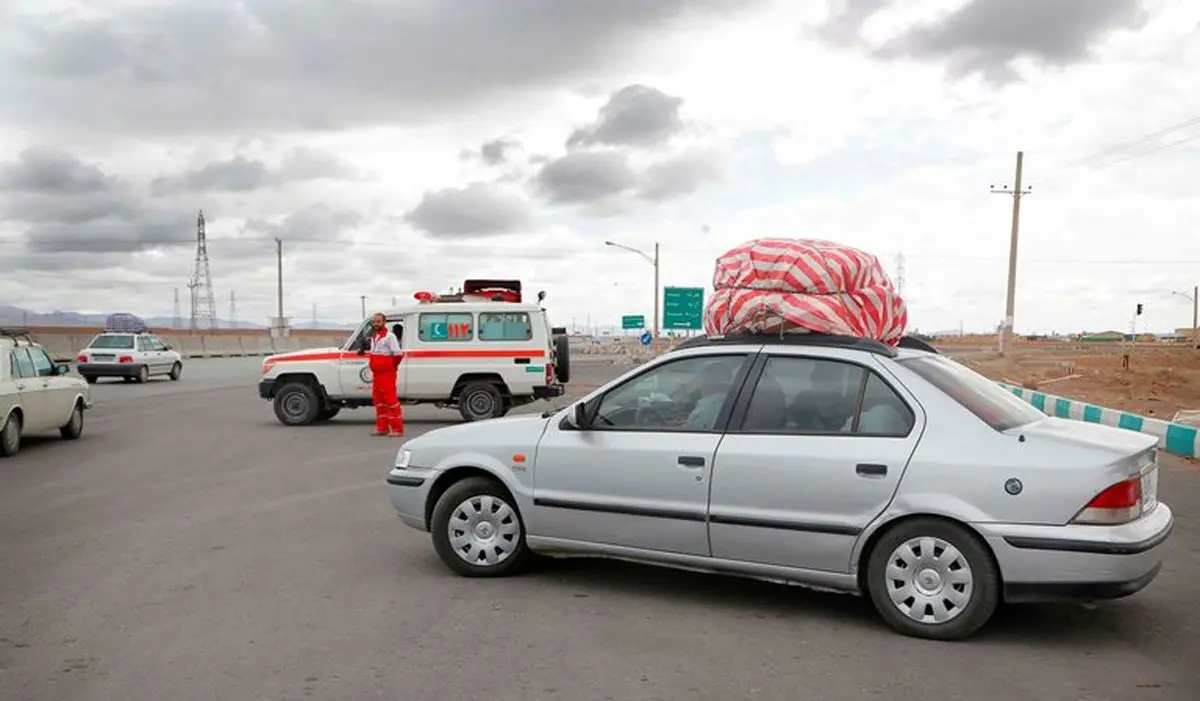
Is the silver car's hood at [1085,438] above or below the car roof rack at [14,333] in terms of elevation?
below

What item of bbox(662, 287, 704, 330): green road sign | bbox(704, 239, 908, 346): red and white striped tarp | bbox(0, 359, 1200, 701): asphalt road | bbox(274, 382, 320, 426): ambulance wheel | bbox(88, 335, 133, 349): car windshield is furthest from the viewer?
bbox(662, 287, 704, 330): green road sign

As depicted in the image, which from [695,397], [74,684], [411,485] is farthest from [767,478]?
[74,684]

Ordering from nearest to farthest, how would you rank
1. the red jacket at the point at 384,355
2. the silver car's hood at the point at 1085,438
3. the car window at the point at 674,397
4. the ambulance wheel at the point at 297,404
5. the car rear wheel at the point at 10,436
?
the silver car's hood at the point at 1085,438 → the car window at the point at 674,397 → the car rear wheel at the point at 10,436 → the red jacket at the point at 384,355 → the ambulance wheel at the point at 297,404

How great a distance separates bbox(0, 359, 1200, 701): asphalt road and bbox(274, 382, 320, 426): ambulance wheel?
8518mm

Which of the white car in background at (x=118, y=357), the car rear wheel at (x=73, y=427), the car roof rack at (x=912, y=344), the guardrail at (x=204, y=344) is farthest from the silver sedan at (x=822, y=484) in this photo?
the guardrail at (x=204, y=344)

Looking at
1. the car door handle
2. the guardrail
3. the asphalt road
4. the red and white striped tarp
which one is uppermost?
the red and white striped tarp

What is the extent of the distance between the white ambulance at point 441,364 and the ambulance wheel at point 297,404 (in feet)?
0.05

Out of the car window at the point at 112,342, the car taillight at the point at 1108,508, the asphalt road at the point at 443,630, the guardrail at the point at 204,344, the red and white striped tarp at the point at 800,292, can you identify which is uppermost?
the red and white striped tarp at the point at 800,292

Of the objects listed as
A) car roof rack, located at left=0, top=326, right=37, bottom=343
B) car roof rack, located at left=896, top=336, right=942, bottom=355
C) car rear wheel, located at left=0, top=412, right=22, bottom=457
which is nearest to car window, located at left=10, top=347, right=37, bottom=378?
car roof rack, located at left=0, top=326, right=37, bottom=343

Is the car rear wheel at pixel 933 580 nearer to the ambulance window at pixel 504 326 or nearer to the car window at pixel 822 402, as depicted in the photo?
the car window at pixel 822 402

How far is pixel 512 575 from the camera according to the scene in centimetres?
662

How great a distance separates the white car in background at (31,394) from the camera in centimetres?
1283

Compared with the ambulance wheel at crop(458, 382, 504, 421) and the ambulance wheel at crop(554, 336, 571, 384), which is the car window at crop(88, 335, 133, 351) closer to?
the ambulance wheel at crop(458, 382, 504, 421)

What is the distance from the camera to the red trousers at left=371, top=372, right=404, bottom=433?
50.3 ft
